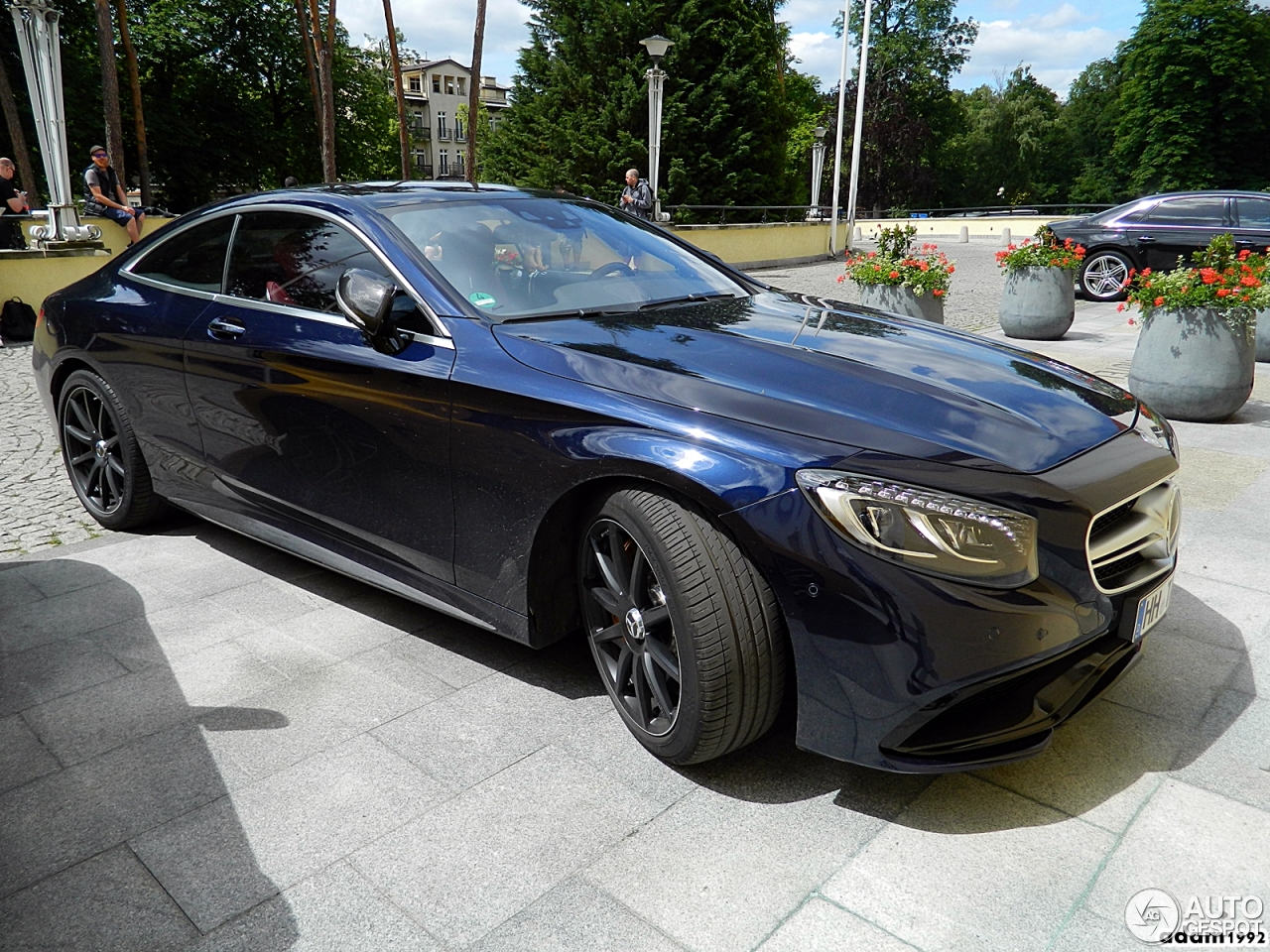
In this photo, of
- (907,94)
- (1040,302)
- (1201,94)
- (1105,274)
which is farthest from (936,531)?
(907,94)

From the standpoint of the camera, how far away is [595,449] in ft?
8.69

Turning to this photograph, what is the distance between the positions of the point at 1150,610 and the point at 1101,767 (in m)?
0.47

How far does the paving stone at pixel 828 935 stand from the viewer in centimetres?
209

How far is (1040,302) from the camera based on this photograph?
432 inches

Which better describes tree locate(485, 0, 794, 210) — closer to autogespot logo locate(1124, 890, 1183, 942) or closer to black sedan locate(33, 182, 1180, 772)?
black sedan locate(33, 182, 1180, 772)

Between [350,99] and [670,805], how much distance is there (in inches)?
1795

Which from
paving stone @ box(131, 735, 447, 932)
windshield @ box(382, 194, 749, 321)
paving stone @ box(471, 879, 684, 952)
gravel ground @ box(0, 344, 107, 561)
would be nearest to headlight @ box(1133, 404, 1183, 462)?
windshield @ box(382, 194, 749, 321)

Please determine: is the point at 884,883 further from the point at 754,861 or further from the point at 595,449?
the point at 595,449

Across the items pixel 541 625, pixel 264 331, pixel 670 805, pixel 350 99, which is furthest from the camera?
pixel 350 99

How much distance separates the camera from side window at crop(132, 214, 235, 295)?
13.4 feet

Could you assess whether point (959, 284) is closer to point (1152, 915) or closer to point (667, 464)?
point (667, 464)

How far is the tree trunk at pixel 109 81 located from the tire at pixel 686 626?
83.4 ft

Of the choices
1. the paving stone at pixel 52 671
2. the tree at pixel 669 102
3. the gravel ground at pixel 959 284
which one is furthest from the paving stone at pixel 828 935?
the tree at pixel 669 102

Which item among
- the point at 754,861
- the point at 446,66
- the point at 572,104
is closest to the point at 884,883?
the point at 754,861
